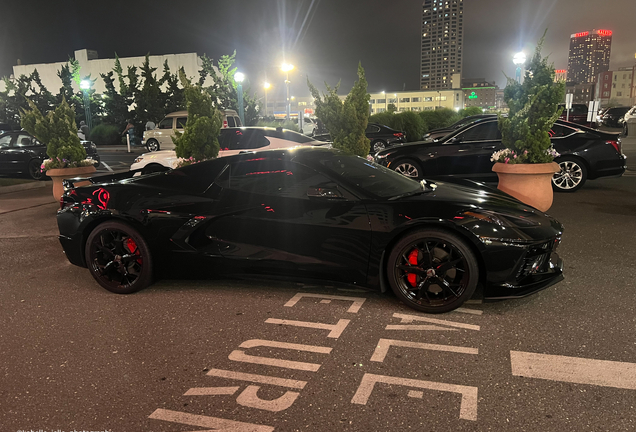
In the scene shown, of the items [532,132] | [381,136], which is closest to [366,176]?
[532,132]

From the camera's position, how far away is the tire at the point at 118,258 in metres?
4.23

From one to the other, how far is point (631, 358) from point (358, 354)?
171 centimetres

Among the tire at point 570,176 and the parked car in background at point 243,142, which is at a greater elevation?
the parked car in background at point 243,142

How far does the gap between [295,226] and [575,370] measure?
7.21 feet

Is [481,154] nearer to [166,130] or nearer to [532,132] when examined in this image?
[532,132]

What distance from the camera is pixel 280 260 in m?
3.88

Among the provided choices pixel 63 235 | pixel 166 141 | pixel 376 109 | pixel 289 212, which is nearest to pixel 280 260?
pixel 289 212

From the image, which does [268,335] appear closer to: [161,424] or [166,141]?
[161,424]

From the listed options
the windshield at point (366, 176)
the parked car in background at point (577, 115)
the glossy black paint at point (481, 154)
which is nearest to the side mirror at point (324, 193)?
the windshield at point (366, 176)

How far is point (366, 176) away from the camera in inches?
172

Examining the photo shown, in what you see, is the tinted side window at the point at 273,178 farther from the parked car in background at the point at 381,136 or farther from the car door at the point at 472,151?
the parked car in background at the point at 381,136

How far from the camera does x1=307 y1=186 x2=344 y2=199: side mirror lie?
3859mm

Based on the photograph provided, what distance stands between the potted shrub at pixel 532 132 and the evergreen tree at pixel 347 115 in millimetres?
2255

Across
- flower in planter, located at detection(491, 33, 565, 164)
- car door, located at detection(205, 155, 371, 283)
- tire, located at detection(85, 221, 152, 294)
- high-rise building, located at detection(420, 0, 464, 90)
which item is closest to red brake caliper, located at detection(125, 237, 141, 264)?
tire, located at detection(85, 221, 152, 294)
